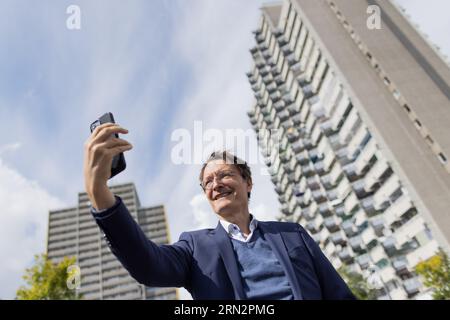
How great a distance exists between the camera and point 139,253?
1.47 metres

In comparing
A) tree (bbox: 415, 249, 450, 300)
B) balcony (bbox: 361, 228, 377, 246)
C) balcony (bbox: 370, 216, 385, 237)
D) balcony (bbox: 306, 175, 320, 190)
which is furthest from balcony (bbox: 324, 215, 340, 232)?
tree (bbox: 415, 249, 450, 300)

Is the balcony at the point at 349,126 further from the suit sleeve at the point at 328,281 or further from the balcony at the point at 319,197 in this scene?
the suit sleeve at the point at 328,281

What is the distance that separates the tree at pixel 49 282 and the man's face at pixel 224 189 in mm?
16261

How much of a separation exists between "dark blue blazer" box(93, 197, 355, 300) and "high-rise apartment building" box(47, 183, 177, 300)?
12580cm

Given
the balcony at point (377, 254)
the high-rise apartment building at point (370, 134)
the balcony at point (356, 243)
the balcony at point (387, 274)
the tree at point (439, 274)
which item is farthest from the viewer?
the balcony at point (356, 243)

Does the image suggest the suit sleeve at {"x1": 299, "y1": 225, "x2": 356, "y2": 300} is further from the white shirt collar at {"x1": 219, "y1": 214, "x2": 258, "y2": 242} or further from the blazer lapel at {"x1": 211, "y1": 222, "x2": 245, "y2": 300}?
the blazer lapel at {"x1": 211, "y1": 222, "x2": 245, "y2": 300}

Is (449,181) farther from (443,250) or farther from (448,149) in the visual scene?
(443,250)

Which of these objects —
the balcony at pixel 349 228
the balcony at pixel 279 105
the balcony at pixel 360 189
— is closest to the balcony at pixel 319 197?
the balcony at pixel 349 228

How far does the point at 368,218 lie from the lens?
4106 cm

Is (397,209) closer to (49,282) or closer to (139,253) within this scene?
(49,282)

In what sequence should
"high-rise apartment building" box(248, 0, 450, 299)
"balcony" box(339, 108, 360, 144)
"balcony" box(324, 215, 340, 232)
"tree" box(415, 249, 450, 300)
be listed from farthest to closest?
"balcony" box(324, 215, 340, 232) < "balcony" box(339, 108, 360, 144) < "high-rise apartment building" box(248, 0, 450, 299) < "tree" box(415, 249, 450, 300)

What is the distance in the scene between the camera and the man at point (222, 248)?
136 centimetres

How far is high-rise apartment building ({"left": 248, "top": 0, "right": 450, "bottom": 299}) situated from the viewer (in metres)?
34.2

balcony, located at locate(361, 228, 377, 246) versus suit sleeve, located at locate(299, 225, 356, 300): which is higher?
balcony, located at locate(361, 228, 377, 246)
